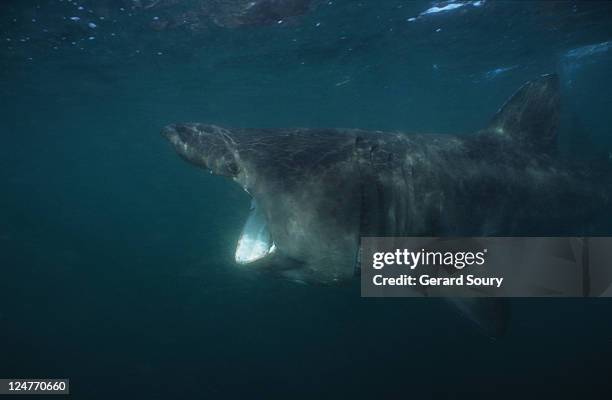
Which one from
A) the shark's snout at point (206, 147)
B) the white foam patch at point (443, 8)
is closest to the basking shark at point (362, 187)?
the shark's snout at point (206, 147)

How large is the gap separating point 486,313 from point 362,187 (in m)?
2.53

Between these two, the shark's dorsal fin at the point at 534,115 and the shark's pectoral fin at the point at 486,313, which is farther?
the shark's dorsal fin at the point at 534,115

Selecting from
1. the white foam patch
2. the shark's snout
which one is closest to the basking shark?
the shark's snout

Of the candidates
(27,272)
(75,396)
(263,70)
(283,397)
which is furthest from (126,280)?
(263,70)

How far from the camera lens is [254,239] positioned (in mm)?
5367

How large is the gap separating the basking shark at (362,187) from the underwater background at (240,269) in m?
1.12

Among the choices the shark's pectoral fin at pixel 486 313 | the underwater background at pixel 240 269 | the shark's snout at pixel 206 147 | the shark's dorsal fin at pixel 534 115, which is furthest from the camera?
the underwater background at pixel 240 269

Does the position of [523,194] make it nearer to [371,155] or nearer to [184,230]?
[371,155]

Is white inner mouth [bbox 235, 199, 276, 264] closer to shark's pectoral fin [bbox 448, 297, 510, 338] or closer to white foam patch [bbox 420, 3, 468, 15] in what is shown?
shark's pectoral fin [bbox 448, 297, 510, 338]

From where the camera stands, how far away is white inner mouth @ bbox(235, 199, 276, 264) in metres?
5.07

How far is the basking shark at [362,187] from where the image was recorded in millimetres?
4465

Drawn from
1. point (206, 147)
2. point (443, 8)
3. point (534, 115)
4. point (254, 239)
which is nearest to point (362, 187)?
point (254, 239)

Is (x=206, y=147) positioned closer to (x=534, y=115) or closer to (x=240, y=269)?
(x=240, y=269)

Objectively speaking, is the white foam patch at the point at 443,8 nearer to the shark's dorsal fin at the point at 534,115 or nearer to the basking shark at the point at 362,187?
the shark's dorsal fin at the point at 534,115
